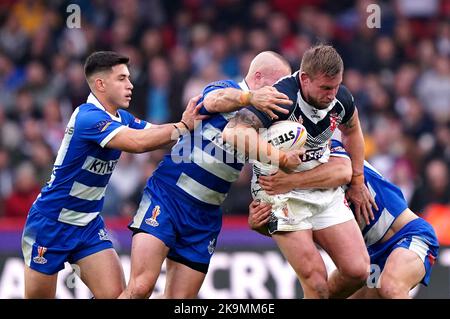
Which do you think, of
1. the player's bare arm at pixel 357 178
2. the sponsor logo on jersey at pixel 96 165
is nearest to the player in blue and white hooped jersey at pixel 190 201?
the sponsor logo on jersey at pixel 96 165

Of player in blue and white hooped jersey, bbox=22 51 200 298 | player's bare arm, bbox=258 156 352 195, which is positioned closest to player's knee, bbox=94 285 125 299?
player in blue and white hooped jersey, bbox=22 51 200 298

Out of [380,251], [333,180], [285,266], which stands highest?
[333,180]

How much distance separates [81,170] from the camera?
789 cm

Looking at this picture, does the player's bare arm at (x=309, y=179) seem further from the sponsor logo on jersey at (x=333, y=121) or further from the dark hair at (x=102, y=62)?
the dark hair at (x=102, y=62)

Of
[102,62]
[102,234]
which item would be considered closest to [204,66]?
[102,62]

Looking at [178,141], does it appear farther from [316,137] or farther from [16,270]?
[16,270]

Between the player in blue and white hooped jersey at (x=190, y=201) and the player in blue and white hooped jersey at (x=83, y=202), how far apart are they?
288mm

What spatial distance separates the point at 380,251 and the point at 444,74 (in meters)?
6.59

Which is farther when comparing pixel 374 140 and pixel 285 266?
pixel 374 140

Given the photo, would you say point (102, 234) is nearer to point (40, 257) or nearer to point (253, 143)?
point (40, 257)

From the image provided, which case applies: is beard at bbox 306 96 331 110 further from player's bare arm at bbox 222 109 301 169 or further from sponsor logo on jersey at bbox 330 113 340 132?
player's bare arm at bbox 222 109 301 169

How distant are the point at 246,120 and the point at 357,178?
4.00ft

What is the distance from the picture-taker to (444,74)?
14.2m
